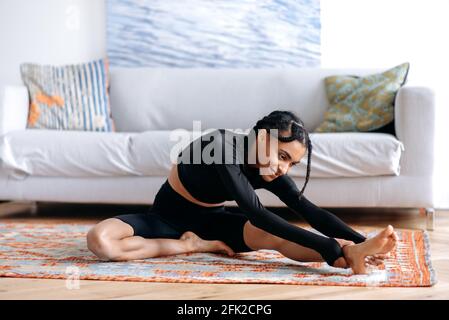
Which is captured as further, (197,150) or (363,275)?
(197,150)

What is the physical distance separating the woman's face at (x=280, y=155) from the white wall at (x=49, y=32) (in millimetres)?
2449

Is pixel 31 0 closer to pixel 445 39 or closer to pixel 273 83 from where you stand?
pixel 273 83

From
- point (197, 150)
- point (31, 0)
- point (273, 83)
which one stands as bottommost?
point (197, 150)

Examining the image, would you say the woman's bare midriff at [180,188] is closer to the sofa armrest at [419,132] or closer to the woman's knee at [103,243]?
the woman's knee at [103,243]

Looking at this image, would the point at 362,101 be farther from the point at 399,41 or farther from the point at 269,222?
the point at 269,222

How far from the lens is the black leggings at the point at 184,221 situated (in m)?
2.24

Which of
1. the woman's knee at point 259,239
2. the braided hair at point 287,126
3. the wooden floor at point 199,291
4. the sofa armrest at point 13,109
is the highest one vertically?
the sofa armrest at point 13,109

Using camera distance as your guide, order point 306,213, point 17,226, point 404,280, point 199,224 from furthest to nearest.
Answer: point 17,226
point 199,224
point 306,213
point 404,280

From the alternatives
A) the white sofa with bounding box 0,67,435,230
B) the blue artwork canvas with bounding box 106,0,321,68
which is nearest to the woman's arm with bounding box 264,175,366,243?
the white sofa with bounding box 0,67,435,230

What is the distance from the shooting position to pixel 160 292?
5.89 ft

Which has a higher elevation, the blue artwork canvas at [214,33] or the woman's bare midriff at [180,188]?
the blue artwork canvas at [214,33]

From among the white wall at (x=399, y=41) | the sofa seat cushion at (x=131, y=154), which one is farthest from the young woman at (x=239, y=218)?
the white wall at (x=399, y=41)

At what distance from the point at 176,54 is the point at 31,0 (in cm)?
101
